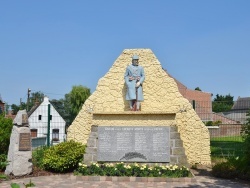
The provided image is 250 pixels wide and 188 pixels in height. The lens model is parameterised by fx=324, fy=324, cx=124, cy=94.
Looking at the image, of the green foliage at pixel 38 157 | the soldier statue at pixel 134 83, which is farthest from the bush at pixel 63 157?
the soldier statue at pixel 134 83

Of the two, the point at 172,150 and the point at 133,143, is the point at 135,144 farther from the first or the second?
the point at 172,150

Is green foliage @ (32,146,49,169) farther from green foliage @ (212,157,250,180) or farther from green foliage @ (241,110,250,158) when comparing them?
green foliage @ (241,110,250,158)

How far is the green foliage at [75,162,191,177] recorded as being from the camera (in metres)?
8.74

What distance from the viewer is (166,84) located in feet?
36.8

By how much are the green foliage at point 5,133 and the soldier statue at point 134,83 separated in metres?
3.86

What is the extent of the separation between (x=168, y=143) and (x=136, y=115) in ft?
4.77

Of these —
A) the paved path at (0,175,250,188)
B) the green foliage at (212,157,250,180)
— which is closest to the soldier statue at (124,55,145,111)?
the paved path at (0,175,250,188)

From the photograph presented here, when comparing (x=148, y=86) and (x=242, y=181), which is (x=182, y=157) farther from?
(x=148, y=86)

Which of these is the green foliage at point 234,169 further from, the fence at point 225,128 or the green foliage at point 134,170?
the green foliage at point 134,170

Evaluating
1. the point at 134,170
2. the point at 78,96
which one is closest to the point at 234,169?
the point at 134,170

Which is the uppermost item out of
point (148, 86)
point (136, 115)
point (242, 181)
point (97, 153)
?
point (148, 86)

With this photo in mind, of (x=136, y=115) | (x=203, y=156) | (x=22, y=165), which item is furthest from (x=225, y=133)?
(x=22, y=165)

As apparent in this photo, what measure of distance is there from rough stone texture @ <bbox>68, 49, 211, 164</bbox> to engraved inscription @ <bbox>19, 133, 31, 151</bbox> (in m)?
2.16

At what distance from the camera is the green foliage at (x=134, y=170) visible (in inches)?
344
